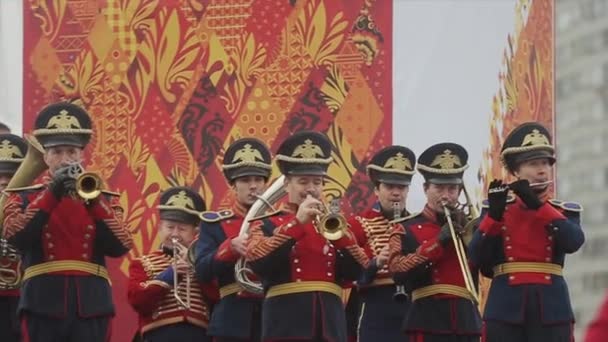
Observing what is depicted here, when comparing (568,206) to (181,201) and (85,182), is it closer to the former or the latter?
(181,201)

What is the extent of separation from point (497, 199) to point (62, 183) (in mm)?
2432

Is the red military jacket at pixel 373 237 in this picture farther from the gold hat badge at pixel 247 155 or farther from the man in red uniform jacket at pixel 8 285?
the man in red uniform jacket at pixel 8 285

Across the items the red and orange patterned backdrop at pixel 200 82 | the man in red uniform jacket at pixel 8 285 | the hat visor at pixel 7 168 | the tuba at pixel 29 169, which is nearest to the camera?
the tuba at pixel 29 169

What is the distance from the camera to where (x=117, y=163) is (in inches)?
682

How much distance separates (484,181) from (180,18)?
93.1 inches

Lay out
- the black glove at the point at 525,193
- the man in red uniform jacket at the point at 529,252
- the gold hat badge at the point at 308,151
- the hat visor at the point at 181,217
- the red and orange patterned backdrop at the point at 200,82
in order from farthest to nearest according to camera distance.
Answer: the red and orange patterned backdrop at the point at 200,82
the hat visor at the point at 181,217
the gold hat badge at the point at 308,151
the man in red uniform jacket at the point at 529,252
the black glove at the point at 525,193

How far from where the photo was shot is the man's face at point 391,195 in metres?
15.7

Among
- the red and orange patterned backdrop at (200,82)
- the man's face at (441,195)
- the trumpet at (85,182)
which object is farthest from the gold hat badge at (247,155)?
the red and orange patterned backdrop at (200,82)

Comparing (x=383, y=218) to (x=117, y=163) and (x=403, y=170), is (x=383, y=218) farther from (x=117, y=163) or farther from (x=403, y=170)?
(x=117, y=163)

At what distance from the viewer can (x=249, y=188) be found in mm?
15219

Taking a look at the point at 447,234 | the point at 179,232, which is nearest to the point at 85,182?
the point at 179,232

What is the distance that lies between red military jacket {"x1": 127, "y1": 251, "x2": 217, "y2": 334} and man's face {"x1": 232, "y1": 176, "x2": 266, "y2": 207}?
0.56 meters

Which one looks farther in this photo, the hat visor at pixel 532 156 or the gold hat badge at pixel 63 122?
the gold hat badge at pixel 63 122

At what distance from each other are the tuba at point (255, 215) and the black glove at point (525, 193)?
1.49 meters
